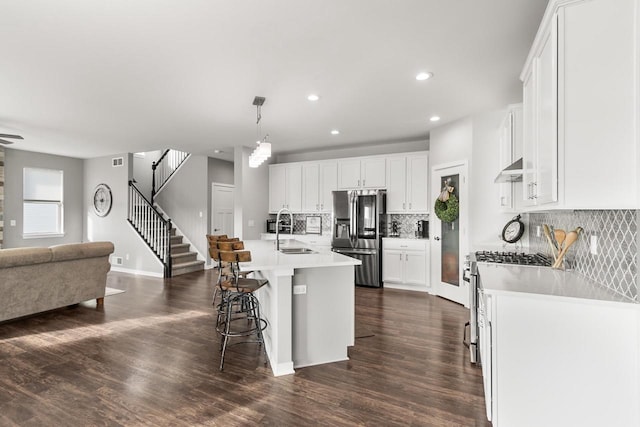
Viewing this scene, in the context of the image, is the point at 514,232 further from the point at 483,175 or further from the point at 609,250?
the point at 609,250

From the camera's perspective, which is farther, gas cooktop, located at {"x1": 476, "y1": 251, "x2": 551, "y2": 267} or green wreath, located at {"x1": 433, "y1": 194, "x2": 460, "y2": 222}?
green wreath, located at {"x1": 433, "y1": 194, "x2": 460, "y2": 222}

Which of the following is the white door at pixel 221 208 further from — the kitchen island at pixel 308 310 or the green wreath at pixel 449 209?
the kitchen island at pixel 308 310

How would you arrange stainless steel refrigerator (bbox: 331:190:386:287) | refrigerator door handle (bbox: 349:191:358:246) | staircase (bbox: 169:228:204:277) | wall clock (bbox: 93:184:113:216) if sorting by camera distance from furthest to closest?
wall clock (bbox: 93:184:113:216), staircase (bbox: 169:228:204:277), refrigerator door handle (bbox: 349:191:358:246), stainless steel refrigerator (bbox: 331:190:386:287)

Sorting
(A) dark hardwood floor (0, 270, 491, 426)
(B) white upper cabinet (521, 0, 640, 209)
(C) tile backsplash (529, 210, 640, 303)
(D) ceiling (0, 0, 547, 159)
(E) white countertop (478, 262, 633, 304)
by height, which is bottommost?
(A) dark hardwood floor (0, 270, 491, 426)

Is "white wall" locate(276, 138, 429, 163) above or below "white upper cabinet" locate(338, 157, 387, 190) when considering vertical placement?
above

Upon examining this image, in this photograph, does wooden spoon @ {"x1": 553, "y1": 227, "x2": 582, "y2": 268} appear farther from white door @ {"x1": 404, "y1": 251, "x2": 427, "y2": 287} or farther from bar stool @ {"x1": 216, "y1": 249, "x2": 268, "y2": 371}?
white door @ {"x1": 404, "y1": 251, "x2": 427, "y2": 287}

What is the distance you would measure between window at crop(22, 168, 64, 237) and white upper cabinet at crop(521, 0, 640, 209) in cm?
926

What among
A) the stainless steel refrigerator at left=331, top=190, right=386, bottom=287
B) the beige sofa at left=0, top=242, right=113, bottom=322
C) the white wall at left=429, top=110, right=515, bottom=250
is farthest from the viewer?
the stainless steel refrigerator at left=331, top=190, right=386, bottom=287

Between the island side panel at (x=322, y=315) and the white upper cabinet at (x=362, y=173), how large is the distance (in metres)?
3.44

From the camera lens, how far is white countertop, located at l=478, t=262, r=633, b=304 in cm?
173

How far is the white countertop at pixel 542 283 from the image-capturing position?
173 centimetres

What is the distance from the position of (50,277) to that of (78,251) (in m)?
0.42

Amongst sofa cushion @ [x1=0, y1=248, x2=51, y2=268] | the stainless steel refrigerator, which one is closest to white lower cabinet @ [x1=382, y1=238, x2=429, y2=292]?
the stainless steel refrigerator

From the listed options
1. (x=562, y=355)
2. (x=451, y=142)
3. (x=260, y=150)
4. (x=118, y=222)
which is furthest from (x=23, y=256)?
(x=451, y=142)
